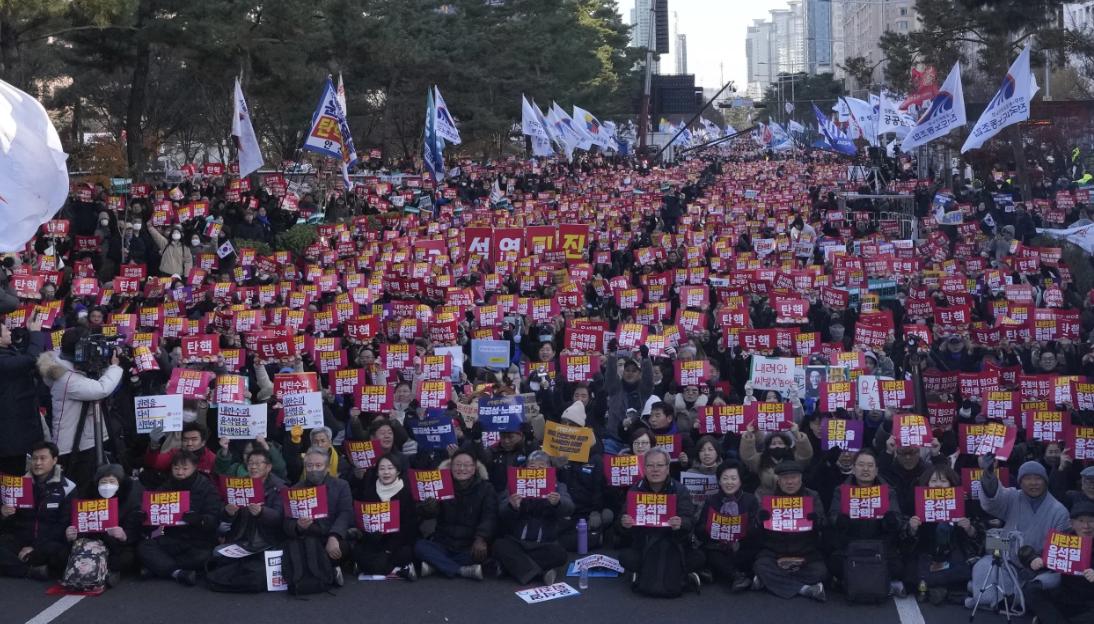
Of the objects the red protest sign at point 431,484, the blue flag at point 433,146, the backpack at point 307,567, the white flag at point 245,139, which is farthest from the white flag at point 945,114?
the backpack at point 307,567

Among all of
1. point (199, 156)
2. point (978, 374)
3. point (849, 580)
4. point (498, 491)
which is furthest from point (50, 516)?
point (199, 156)

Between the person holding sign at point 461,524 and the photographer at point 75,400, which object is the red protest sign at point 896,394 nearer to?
the person holding sign at point 461,524

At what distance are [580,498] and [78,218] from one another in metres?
14.1

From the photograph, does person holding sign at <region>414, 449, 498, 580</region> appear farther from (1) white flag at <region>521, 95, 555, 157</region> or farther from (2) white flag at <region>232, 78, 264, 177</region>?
(1) white flag at <region>521, 95, 555, 157</region>

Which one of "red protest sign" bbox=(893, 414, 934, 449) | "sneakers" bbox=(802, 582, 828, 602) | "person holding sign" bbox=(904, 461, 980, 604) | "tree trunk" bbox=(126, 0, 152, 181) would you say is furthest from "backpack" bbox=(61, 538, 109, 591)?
"tree trunk" bbox=(126, 0, 152, 181)

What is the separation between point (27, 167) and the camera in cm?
799

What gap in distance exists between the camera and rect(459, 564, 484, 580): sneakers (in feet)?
29.6

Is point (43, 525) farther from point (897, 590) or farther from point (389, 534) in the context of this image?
point (897, 590)

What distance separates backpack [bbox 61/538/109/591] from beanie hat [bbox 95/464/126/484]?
46cm

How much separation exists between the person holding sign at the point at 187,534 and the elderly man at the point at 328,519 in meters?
0.59

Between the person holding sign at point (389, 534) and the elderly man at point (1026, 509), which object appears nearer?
the elderly man at point (1026, 509)

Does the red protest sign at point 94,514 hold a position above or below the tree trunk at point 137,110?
below

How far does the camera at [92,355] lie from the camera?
911 cm

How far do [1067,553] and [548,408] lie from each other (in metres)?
5.22
